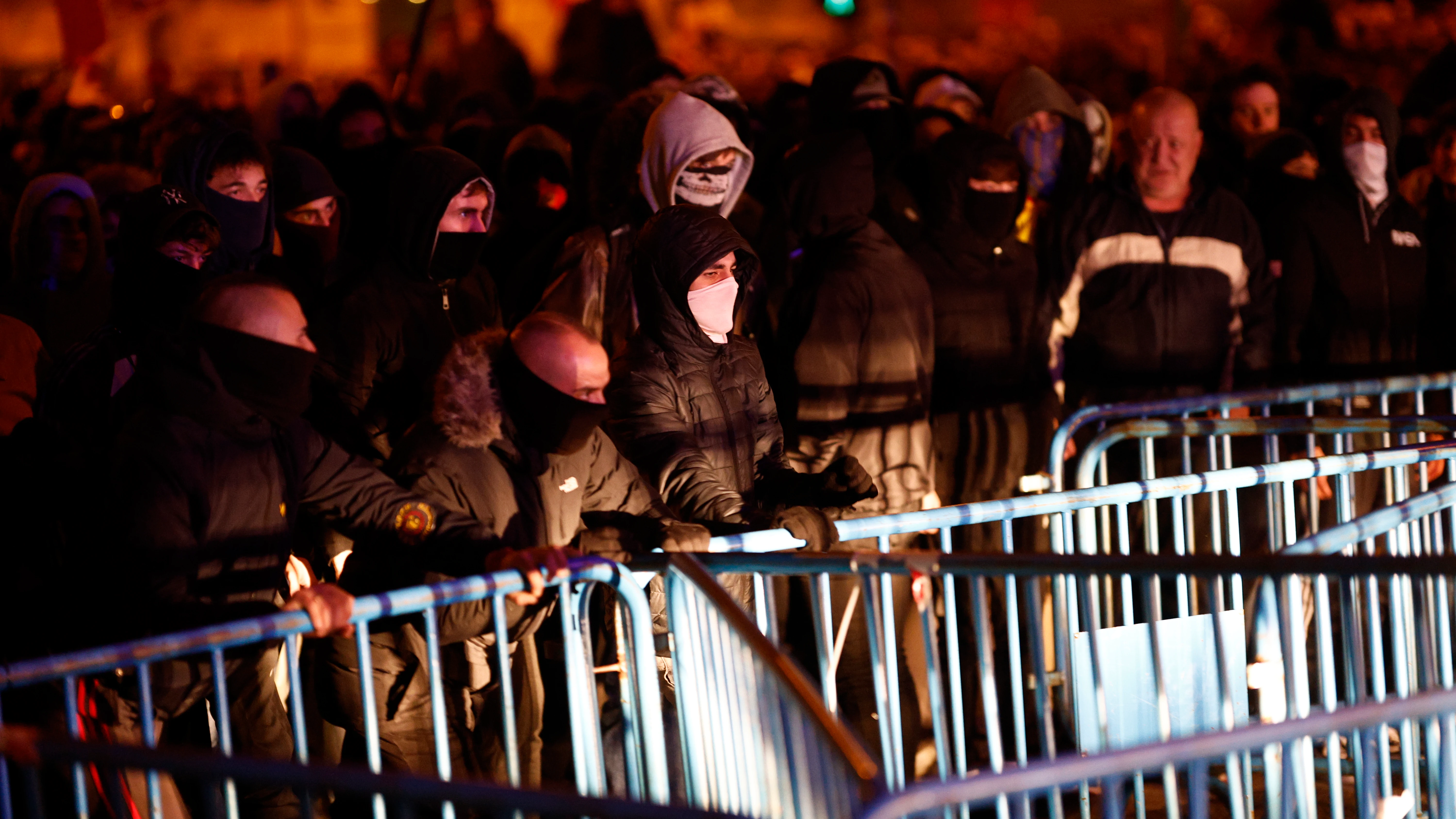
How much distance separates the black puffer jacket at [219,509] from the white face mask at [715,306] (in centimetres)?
110

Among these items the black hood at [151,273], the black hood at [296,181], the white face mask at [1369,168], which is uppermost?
the white face mask at [1369,168]

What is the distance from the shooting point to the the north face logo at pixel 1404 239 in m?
7.89

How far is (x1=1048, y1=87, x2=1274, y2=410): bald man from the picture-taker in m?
7.21

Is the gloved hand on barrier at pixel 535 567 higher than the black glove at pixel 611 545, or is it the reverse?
the black glove at pixel 611 545

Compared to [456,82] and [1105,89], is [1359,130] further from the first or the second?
[456,82]

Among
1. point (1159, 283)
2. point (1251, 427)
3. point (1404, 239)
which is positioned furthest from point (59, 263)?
point (1404, 239)

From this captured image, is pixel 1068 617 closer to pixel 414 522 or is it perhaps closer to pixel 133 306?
pixel 414 522

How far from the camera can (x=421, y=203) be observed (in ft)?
18.4

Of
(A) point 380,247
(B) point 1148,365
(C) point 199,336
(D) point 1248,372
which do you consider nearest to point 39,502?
(C) point 199,336

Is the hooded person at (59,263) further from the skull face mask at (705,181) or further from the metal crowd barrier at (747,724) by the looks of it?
the metal crowd barrier at (747,724)

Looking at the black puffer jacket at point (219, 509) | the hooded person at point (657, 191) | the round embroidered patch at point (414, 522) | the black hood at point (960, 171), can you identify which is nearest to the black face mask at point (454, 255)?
the hooded person at point (657, 191)

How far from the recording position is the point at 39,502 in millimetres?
4512

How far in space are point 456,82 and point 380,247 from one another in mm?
9650

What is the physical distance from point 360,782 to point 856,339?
3834 mm
